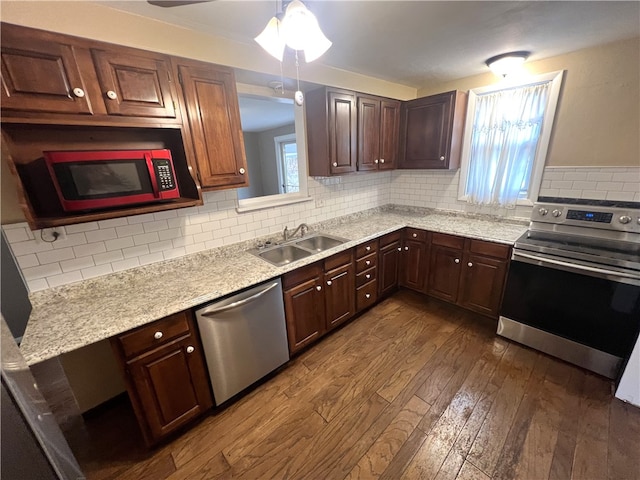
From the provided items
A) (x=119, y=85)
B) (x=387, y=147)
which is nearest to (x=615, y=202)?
(x=387, y=147)

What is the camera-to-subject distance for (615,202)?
2.05 metres

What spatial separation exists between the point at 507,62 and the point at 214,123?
7.63ft

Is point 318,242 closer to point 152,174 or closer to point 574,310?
point 152,174

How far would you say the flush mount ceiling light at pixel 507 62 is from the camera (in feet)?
6.72

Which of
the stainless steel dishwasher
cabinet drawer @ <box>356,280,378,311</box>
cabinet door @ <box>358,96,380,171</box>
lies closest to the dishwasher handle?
the stainless steel dishwasher

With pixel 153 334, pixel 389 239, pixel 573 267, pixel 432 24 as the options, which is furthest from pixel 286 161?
pixel 573 267

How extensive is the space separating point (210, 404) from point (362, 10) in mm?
2524

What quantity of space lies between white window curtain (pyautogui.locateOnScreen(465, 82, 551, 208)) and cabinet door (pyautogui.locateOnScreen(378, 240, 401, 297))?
39.5 inches

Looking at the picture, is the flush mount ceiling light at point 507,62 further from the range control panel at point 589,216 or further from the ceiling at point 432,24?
the range control panel at point 589,216

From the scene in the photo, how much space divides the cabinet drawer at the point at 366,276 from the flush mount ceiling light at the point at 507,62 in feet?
6.67

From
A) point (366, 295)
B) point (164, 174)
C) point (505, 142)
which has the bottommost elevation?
point (366, 295)

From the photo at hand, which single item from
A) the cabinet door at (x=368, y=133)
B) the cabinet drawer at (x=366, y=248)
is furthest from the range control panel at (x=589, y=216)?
the cabinet door at (x=368, y=133)

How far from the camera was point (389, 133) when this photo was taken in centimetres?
285

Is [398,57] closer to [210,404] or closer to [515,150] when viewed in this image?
[515,150]
